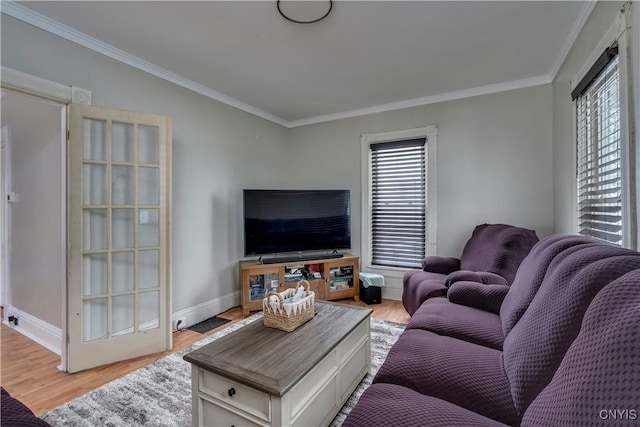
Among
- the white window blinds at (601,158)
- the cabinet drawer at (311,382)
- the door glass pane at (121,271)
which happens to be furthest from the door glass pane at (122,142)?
the white window blinds at (601,158)

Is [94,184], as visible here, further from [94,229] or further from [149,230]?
[149,230]

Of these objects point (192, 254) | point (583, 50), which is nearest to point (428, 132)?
point (583, 50)

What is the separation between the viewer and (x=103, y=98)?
2.32 meters

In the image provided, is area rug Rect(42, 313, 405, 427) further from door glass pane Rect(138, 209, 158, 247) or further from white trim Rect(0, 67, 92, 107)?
white trim Rect(0, 67, 92, 107)

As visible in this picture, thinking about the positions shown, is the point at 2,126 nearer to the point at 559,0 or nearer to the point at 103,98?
the point at 103,98

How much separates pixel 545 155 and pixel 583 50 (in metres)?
1.14

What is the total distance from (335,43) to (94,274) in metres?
2.65

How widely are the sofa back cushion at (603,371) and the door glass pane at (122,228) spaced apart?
2.72 meters

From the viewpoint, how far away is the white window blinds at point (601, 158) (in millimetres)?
1578

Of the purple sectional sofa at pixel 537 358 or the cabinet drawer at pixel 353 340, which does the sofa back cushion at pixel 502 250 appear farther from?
the cabinet drawer at pixel 353 340

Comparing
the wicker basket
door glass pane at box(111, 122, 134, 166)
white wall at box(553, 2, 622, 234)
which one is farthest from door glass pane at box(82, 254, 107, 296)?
white wall at box(553, 2, 622, 234)

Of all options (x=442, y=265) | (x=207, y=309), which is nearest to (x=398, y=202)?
(x=442, y=265)

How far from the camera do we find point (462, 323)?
5.52 ft

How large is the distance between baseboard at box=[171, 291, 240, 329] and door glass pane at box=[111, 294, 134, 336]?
1.51 feet
